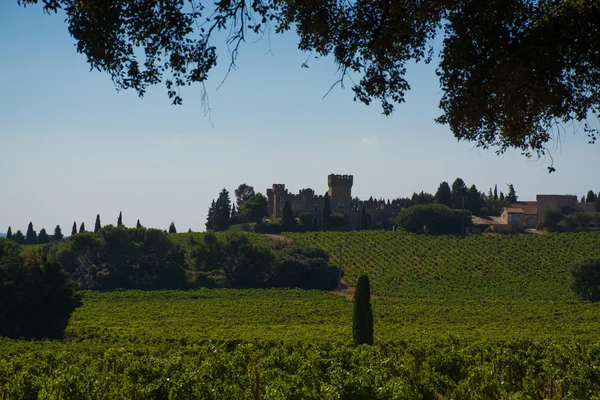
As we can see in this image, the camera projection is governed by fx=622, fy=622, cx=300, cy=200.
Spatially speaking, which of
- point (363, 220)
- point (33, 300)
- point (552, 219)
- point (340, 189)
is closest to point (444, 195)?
point (340, 189)

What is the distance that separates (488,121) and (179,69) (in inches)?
171

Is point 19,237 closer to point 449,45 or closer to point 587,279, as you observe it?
point 587,279

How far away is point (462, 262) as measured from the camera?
215 ft

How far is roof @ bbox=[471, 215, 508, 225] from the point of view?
84125 mm

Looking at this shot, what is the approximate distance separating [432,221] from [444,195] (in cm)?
1643

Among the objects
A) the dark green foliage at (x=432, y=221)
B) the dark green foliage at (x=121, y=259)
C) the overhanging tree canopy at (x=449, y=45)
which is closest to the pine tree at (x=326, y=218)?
the dark green foliage at (x=432, y=221)

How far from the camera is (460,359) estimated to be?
14844 mm

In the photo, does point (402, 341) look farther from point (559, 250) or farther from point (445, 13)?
point (559, 250)

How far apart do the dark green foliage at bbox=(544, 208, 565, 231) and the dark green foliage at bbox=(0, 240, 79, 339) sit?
216 ft

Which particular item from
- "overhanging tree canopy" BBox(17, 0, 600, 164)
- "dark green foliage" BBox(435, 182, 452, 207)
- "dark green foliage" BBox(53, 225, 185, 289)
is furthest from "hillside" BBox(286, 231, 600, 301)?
"overhanging tree canopy" BBox(17, 0, 600, 164)

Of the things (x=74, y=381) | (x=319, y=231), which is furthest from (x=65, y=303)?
(x=319, y=231)

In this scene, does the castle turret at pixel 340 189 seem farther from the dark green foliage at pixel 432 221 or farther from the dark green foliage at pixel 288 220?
the dark green foliage at pixel 432 221

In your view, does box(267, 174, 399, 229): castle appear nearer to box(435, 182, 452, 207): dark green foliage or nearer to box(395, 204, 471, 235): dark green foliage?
box(435, 182, 452, 207): dark green foliage

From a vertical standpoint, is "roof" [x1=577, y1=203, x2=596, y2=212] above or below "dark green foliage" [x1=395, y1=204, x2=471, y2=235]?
above
